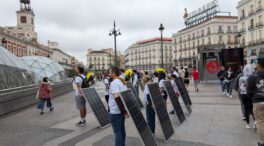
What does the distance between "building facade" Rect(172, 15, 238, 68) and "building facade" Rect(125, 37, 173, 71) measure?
89.1 feet

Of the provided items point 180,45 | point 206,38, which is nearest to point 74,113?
point 206,38

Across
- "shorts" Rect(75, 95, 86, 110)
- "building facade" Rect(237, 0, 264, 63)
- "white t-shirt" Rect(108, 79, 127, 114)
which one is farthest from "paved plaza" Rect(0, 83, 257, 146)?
"building facade" Rect(237, 0, 264, 63)

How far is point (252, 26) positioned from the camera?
50219 millimetres

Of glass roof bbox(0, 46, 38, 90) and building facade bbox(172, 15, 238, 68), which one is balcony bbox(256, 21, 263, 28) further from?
glass roof bbox(0, 46, 38, 90)

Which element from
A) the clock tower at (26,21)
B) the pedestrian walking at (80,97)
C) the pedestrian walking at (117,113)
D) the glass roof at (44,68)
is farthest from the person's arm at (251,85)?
the clock tower at (26,21)

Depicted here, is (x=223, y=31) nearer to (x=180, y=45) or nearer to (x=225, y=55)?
(x=180, y=45)

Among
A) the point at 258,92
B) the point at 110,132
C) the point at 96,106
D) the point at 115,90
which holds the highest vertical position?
the point at 115,90

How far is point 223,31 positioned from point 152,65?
4980 cm

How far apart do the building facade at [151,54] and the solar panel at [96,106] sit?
10501 cm

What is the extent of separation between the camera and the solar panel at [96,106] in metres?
7.23

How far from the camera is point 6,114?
973cm

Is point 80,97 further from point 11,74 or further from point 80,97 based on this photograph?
point 11,74

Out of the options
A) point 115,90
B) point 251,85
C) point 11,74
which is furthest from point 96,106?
point 11,74

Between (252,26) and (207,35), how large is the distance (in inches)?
932
